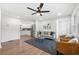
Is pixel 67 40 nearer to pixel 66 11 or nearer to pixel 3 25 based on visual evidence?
pixel 66 11

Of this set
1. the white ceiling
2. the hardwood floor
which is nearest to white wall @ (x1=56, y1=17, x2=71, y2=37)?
the white ceiling

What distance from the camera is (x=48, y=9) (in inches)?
70.1

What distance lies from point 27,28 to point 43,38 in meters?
0.48

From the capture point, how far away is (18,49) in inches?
74.7

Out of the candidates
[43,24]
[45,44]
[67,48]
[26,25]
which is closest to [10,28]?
[26,25]

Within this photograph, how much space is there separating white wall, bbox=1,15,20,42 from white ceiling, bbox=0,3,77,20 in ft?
0.46

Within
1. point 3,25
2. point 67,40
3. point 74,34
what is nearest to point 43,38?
point 67,40

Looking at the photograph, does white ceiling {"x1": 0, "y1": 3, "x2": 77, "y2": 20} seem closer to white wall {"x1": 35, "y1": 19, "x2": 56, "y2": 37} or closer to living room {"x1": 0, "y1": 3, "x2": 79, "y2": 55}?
living room {"x1": 0, "y1": 3, "x2": 79, "y2": 55}

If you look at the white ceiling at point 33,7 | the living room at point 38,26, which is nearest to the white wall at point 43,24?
the living room at point 38,26

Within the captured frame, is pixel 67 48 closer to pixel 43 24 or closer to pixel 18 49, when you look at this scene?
pixel 43 24

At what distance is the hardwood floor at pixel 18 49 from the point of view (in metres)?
1.79

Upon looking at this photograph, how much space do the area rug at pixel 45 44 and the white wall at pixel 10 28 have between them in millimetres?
397

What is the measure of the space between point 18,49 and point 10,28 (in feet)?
1.90

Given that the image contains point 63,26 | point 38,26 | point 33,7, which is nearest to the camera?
point 33,7
